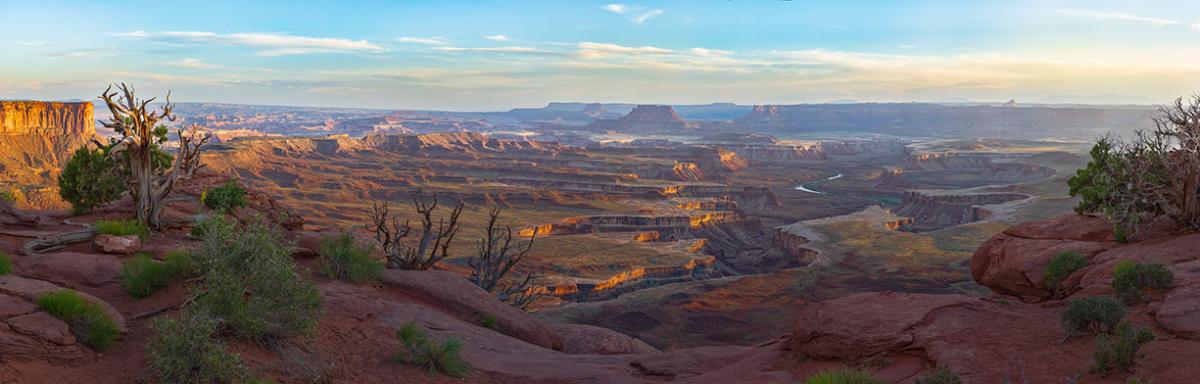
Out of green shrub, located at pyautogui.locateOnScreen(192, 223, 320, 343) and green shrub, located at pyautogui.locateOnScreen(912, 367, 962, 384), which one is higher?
green shrub, located at pyautogui.locateOnScreen(192, 223, 320, 343)

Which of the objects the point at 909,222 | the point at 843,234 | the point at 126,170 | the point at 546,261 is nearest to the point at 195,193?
the point at 126,170

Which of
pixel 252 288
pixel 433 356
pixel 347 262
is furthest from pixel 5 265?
pixel 433 356

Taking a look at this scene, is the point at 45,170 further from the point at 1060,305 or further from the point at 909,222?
the point at 1060,305

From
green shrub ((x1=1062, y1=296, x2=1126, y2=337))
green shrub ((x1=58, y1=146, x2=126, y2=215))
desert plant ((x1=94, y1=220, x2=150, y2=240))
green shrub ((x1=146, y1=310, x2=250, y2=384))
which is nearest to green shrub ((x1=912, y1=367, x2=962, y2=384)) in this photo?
green shrub ((x1=1062, y1=296, x2=1126, y2=337))

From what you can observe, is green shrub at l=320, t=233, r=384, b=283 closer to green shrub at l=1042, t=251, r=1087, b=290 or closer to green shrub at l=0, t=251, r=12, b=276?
green shrub at l=0, t=251, r=12, b=276

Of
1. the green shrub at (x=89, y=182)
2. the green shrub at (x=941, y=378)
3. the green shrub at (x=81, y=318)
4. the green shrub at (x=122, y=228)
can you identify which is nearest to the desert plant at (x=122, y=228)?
the green shrub at (x=122, y=228)
